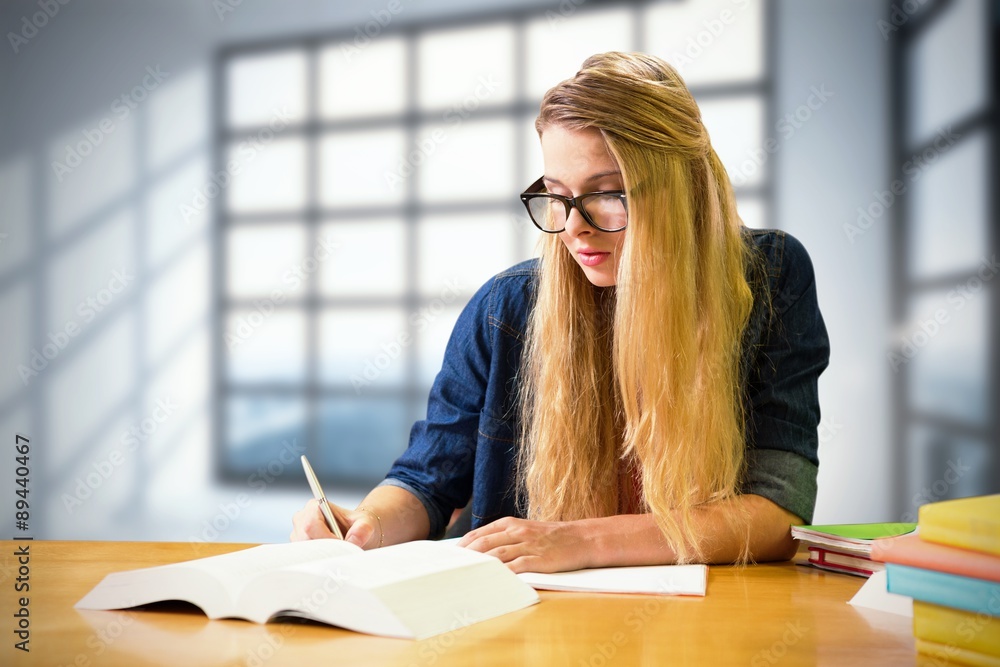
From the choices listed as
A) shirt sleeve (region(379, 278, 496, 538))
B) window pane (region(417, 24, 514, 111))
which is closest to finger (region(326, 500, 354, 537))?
shirt sleeve (region(379, 278, 496, 538))

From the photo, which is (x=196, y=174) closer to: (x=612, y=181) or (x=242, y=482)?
(x=242, y=482)

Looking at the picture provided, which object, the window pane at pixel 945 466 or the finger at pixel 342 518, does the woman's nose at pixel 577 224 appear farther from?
the window pane at pixel 945 466

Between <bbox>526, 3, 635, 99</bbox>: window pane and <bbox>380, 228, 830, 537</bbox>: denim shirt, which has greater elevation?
<bbox>526, 3, 635, 99</bbox>: window pane

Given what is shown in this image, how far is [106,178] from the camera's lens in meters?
6.27

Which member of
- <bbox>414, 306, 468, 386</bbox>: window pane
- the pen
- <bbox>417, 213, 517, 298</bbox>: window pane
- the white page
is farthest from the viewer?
<bbox>414, 306, 468, 386</bbox>: window pane

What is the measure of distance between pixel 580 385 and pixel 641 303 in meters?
0.19

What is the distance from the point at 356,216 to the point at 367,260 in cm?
29

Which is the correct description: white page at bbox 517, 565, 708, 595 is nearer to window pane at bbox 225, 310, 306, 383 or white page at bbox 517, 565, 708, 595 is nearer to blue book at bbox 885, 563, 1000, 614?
blue book at bbox 885, 563, 1000, 614

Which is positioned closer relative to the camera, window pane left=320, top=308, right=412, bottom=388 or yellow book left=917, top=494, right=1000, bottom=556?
yellow book left=917, top=494, right=1000, bottom=556

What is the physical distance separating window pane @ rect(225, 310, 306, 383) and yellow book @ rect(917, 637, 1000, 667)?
17.2 feet

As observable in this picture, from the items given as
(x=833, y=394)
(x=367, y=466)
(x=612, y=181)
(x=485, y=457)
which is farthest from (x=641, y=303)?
(x=367, y=466)

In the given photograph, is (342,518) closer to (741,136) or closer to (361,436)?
(741,136)

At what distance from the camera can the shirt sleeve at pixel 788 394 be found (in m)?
1.33

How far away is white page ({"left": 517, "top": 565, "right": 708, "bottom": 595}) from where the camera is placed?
1.04m
